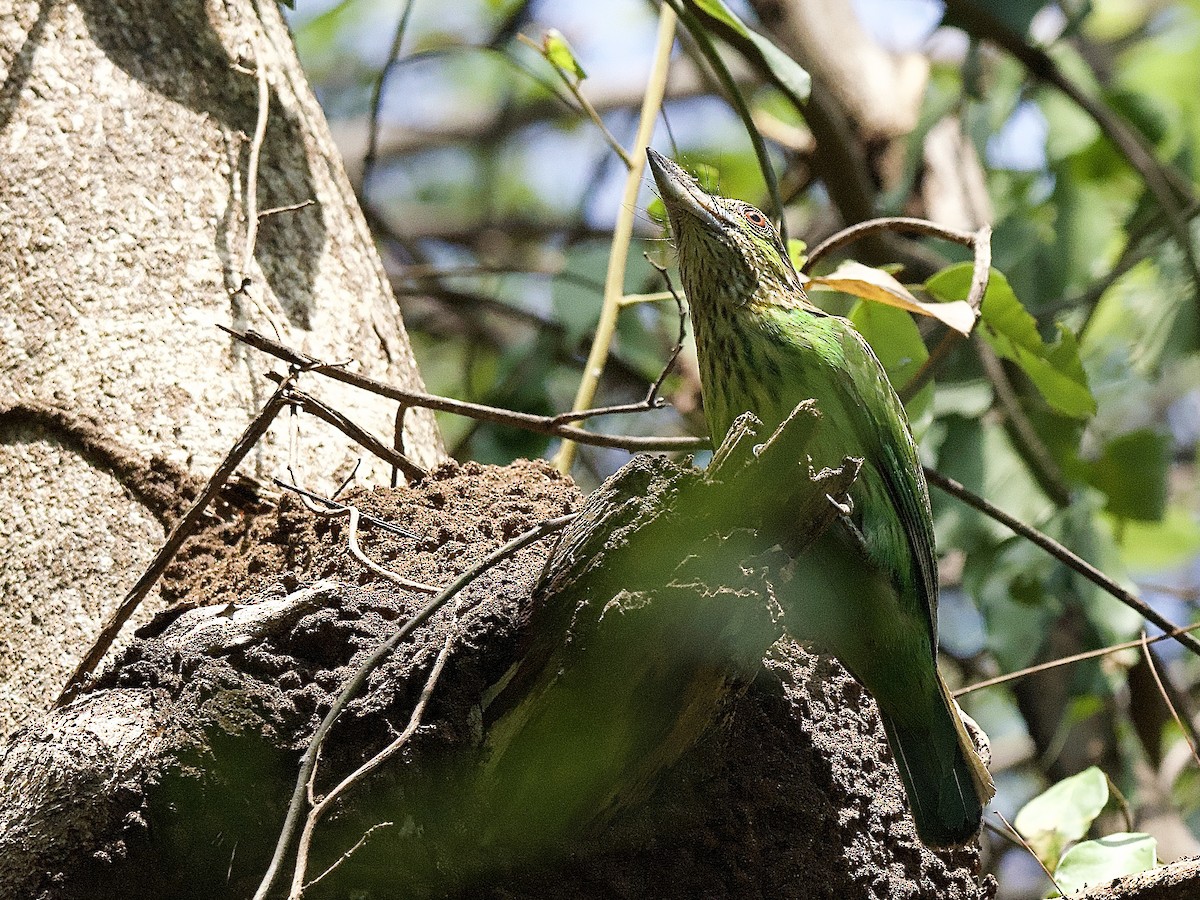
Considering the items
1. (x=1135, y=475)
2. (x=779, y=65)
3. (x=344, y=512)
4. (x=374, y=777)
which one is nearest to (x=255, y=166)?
(x=344, y=512)

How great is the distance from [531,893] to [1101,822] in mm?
3570

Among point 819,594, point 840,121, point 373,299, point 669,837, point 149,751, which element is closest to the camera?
point 149,751

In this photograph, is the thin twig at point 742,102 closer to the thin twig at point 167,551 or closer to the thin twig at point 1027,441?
the thin twig at point 1027,441

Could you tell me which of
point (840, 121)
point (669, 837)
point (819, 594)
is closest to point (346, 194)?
point (819, 594)

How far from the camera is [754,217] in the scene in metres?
3.20

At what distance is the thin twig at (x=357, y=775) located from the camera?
154 centimetres

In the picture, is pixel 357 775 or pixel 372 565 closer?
pixel 357 775

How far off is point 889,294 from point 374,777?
1.67m

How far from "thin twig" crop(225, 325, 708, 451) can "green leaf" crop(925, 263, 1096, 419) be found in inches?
32.0

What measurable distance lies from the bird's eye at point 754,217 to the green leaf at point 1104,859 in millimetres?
1577

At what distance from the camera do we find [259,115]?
275cm

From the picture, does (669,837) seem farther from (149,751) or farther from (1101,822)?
(1101,822)

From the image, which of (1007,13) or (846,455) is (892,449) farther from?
(1007,13)

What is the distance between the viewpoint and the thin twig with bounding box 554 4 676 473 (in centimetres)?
328
